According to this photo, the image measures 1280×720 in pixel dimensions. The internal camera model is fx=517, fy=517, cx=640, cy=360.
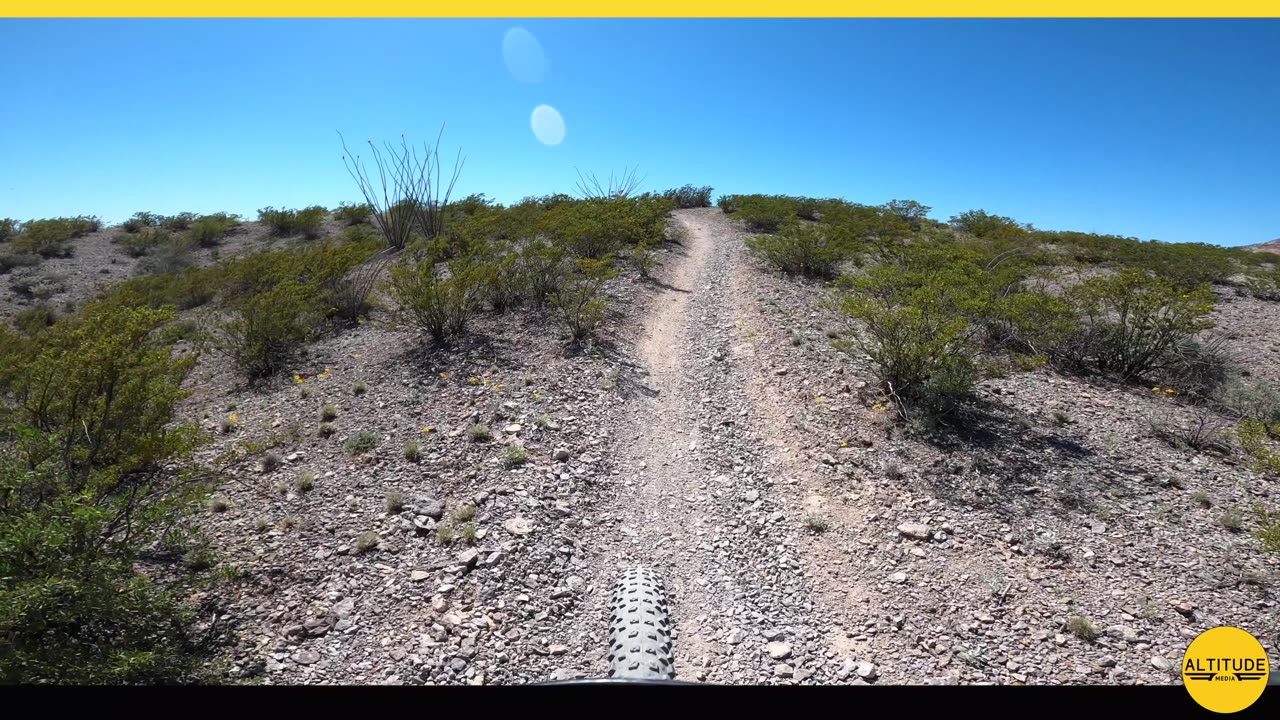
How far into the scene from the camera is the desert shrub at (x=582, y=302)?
9227mm

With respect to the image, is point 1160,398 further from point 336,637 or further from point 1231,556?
point 336,637

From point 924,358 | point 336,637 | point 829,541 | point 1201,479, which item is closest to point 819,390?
point 924,358

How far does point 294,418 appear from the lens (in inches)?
282

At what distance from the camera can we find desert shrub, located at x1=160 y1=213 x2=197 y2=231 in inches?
924

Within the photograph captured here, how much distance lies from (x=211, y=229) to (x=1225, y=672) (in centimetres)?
2913

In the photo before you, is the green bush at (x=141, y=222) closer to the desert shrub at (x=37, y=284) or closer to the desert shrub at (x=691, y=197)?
the desert shrub at (x=37, y=284)

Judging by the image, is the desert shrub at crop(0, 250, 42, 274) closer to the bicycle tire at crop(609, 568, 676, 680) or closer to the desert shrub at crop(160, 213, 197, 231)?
the desert shrub at crop(160, 213, 197, 231)

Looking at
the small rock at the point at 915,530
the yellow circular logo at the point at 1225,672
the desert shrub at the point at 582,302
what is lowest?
the small rock at the point at 915,530

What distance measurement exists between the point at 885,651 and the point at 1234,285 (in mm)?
20923

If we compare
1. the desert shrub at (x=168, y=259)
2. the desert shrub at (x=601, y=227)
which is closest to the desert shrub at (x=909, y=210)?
the desert shrub at (x=601, y=227)

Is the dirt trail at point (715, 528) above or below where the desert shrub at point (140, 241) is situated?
below

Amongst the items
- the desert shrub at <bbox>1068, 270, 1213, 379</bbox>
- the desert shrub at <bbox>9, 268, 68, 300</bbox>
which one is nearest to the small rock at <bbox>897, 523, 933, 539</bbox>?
the desert shrub at <bbox>1068, 270, 1213, 379</bbox>

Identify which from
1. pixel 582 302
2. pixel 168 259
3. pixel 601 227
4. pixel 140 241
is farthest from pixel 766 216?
pixel 140 241

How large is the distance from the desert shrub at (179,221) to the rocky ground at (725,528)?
2167cm
